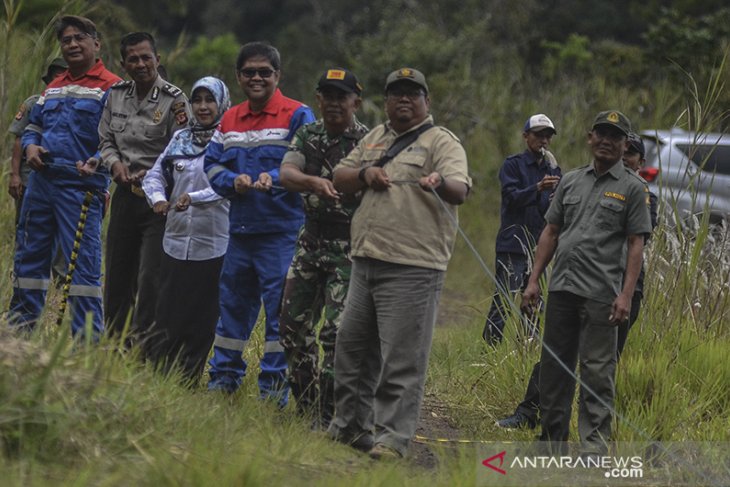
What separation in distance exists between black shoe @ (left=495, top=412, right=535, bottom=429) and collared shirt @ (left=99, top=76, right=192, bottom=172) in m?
2.58

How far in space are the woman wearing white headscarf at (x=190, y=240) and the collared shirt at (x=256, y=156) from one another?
0.28 meters

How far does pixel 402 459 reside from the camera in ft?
19.5

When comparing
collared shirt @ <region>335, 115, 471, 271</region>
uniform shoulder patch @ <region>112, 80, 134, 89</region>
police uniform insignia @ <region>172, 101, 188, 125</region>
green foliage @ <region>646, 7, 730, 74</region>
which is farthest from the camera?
green foliage @ <region>646, 7, 730, 74</region>

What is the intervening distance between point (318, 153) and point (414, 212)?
2.80ft

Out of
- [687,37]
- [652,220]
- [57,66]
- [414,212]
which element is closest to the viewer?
[414,212]

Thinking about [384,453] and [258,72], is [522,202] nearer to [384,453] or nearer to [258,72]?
[258,72]

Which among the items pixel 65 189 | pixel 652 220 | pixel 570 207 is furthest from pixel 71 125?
pixel 652 220

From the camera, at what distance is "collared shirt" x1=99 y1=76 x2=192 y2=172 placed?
7.71 m

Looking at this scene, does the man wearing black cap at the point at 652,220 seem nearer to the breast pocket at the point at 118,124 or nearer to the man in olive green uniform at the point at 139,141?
the man in olive green uniform at the point at 139,141

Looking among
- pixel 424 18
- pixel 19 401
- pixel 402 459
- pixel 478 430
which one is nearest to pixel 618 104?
pixel 478 430

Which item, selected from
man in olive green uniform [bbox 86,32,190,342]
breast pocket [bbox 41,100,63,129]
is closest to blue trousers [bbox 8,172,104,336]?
man in olive green uniform [bbox 86,32,190,342]

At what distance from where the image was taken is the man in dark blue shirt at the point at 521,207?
8828 mm

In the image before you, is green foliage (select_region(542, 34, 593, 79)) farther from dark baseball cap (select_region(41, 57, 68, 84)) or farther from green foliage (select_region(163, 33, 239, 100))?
dark baseball cap (select_region(41, 57, 68, 84))

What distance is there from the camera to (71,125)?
26.3 feet
